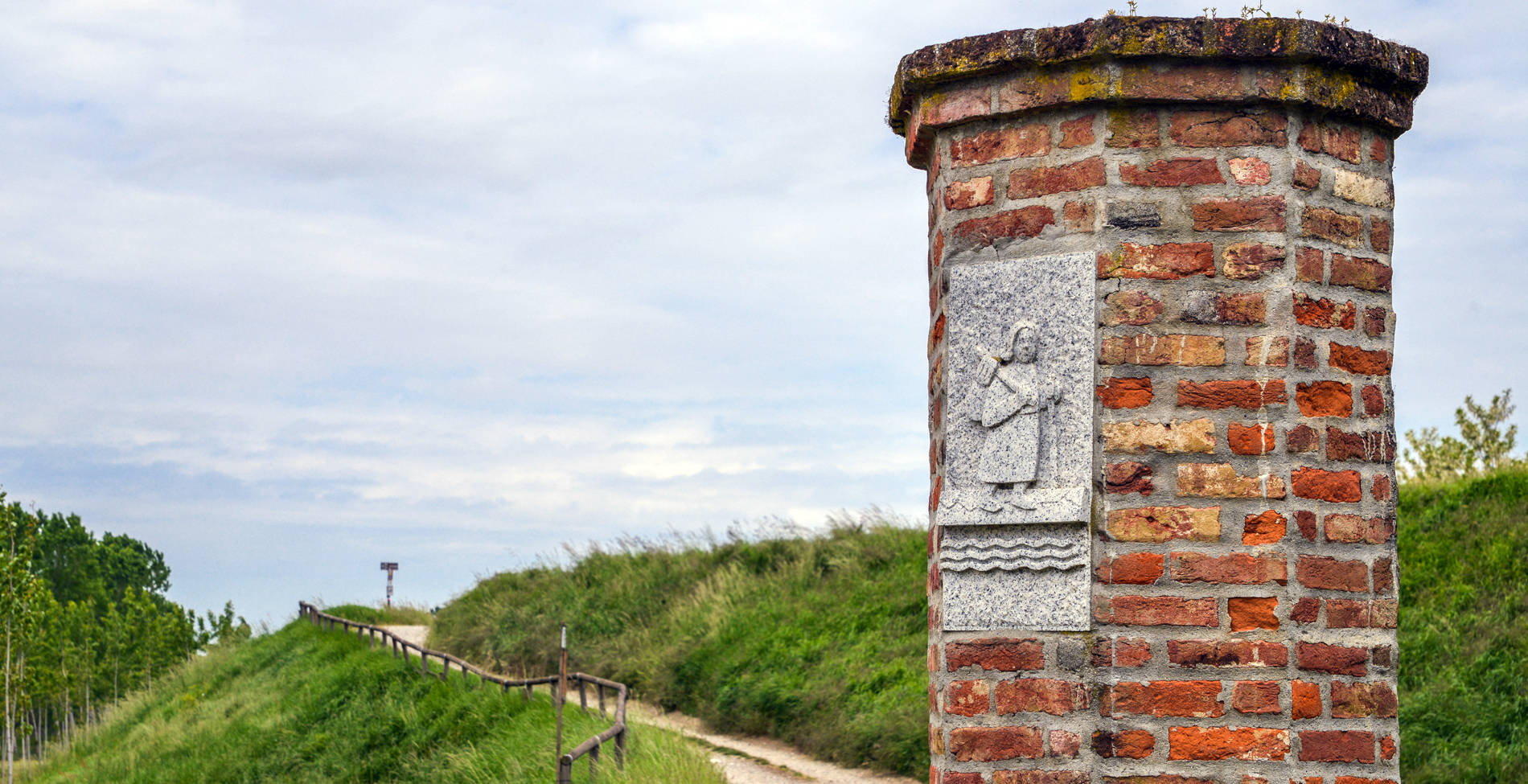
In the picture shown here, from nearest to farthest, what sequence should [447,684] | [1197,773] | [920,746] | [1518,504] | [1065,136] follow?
[1197,773] → [1065,136] → [920,746] → [1518,504] → [447,684]

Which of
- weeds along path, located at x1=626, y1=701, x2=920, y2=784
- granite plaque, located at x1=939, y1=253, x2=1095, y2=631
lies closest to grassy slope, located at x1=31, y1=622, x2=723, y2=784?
weeds along path, located at x1=626, y1=701, x2=920, y2=784

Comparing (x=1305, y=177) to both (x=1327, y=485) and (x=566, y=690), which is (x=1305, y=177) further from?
(x=566, y=690)

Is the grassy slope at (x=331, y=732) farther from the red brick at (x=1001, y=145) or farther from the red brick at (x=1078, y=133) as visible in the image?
the red brick at (x=1078, y=133)

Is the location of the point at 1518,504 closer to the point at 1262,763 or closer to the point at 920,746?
the point at 920,746

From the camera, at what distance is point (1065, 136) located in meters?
4.14

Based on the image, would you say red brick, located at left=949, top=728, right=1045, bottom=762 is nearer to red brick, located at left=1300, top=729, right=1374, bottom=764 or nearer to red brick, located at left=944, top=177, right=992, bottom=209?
red brick, located at left=1300, top=729, right=1374, bottom=764

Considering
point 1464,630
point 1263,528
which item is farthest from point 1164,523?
point 1464,630

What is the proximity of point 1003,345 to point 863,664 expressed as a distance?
9380mm

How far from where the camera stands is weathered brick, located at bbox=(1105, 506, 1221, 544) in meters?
3.93

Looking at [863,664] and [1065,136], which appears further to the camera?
[863,664]

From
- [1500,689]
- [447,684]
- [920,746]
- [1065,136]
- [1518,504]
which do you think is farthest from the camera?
[447,684]

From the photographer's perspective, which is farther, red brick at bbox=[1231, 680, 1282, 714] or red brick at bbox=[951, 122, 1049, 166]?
red brick at bbox=[951, 122, 1049, 166]

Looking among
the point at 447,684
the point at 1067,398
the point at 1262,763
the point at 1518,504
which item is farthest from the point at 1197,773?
the point at 447,684

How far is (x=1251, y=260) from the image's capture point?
13.2 feet
